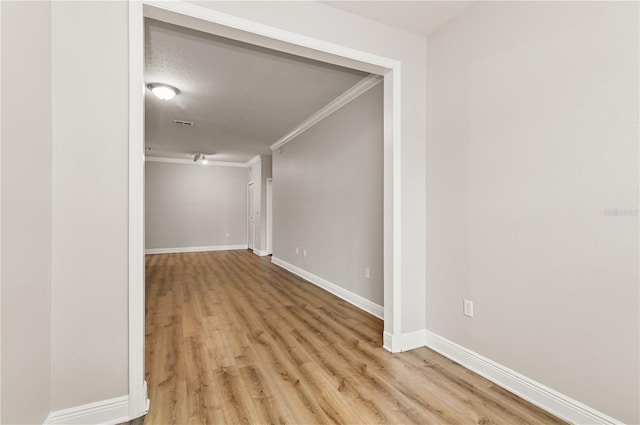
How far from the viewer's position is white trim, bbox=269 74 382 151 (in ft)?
10.8

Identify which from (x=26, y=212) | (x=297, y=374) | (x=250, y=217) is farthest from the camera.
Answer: (x=250, y=217)

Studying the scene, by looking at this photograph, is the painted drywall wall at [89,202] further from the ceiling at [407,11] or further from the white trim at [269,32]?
the ceiling at [407,11]

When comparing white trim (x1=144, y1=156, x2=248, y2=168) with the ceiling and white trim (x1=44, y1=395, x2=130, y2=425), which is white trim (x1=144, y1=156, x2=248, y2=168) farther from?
white trim (x1=44, y1=395, x2=130, y2=425)

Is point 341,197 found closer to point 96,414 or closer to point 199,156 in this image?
point 96,414

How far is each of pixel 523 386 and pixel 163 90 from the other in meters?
4.29

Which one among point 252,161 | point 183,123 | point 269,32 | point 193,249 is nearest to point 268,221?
point 252,161

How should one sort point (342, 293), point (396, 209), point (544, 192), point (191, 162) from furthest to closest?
point (191, 162) → point (342, 293) → point (396, 209) → point (544, 192)

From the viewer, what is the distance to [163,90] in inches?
137

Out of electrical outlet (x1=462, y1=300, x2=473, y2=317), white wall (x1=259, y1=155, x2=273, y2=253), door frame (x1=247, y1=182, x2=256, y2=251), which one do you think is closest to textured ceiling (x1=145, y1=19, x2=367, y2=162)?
white wall (x1=259, y1=155, x2=273, y2=253)

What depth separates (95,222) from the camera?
1580 millimetres

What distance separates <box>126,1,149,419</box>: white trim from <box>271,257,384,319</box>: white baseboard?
7.41 ft

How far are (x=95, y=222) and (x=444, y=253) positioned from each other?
2.34m

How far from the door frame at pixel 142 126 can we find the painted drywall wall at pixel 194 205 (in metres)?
7.21

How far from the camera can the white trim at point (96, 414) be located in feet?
4.95
